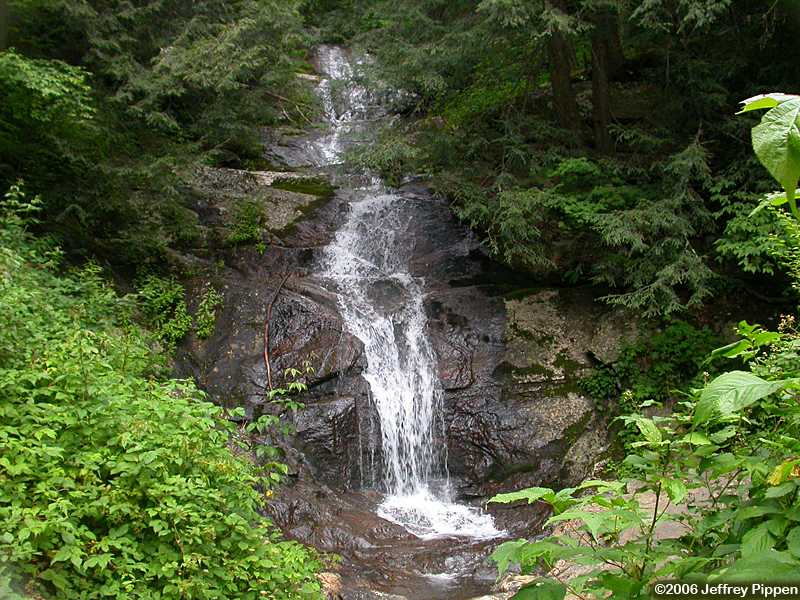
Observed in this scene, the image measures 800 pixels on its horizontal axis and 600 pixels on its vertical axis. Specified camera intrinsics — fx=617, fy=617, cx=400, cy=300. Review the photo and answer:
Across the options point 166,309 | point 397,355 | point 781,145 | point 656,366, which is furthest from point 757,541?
point 166,309

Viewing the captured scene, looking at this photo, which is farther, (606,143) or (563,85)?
(563,85)

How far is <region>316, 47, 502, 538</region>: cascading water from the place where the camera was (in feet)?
28.2

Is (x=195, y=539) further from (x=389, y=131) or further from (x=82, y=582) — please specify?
(x=389, y=131)

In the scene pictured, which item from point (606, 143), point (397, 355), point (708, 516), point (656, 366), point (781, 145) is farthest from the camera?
point (606, 143)

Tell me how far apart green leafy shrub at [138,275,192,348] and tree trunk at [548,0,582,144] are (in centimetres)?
708

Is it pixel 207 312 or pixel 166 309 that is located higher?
pixel 166 309

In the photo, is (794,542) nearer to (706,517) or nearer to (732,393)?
(732,393)

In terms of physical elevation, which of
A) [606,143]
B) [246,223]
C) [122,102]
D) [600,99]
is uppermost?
[600,99]

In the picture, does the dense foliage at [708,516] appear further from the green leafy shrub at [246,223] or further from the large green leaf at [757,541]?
the green leafy shrub at [246,223]

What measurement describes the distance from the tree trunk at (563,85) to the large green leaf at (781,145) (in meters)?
9.79

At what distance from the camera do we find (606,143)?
1039 centimetres

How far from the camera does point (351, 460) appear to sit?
903cm

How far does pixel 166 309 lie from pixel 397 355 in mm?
3816

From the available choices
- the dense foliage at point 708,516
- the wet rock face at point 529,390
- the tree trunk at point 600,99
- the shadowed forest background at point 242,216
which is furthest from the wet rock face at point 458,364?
the dense foliage at point 708,516
